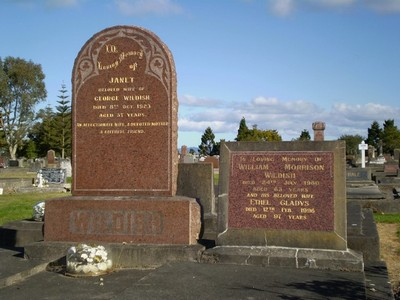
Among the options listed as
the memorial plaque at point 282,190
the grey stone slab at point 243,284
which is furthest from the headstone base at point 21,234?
the memorial plaque at point 282,190

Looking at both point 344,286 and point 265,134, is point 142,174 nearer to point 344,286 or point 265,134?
point 344,286

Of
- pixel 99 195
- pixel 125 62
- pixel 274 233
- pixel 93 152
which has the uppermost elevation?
pixel 125 62

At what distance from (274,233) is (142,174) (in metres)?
1.94

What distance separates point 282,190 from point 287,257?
87cm

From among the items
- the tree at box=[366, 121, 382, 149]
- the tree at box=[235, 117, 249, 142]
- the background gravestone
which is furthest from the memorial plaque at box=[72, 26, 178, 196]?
the tree at box=[366, 121, 382, 149]

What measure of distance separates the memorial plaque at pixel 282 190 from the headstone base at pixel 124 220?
62cm

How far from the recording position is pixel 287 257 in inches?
223

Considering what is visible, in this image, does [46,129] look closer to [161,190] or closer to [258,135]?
[258,135]

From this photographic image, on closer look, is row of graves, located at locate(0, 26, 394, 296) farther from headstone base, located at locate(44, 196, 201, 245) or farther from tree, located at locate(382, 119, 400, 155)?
tree, located at locate(382, 119, 400, 155)

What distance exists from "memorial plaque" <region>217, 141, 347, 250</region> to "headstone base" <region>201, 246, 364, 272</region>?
5.4 inches

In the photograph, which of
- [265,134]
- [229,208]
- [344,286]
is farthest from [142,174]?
[265,134]

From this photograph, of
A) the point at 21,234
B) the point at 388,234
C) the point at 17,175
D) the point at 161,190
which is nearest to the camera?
the point at 161,190

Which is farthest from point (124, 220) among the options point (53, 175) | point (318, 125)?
point (53, 175)

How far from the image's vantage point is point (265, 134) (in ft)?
218
